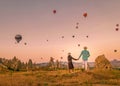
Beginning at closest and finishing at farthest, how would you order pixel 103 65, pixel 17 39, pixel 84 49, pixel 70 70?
pixel 84 49 → pixel 70 70 → pixel 103 65 → pixel 17 39

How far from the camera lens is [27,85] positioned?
25.3 meters

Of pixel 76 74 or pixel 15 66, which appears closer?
pixel 76 74

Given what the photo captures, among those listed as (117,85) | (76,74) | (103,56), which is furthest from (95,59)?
(117,85)

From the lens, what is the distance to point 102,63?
53969mm

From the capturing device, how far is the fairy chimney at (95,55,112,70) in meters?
53.2

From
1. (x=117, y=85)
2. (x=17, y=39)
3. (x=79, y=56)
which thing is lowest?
(x=117, y=85)

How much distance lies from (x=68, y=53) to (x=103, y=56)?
1626 cm

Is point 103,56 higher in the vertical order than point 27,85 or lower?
higher

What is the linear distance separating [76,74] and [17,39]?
36.3m

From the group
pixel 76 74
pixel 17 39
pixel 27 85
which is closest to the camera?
pixel 27 85

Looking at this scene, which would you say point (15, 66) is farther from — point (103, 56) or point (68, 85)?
point (68, 85)

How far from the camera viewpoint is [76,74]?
35656 mm

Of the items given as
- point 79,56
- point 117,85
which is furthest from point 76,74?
point 117,85

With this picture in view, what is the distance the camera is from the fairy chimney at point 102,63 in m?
53.2
